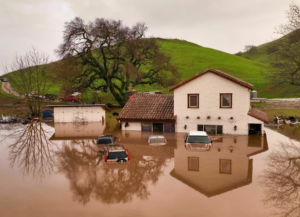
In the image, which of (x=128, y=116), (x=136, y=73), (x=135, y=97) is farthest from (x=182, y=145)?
(x=136, y=73)

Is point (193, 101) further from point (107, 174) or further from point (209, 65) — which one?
point (209, 65)

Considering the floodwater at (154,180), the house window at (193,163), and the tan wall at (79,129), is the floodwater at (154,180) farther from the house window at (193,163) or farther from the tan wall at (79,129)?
the tan wall at (79,129)

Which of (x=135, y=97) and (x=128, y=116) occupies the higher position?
(x=135, y=97)

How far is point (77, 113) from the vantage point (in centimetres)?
3906

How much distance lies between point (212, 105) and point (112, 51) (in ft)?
79.9

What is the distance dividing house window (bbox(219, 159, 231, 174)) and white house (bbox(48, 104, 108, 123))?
77.3 ft

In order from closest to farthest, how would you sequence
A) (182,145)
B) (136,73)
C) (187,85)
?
(182,145) → (187,85) → (136,73)

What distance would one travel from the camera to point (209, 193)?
550 inches

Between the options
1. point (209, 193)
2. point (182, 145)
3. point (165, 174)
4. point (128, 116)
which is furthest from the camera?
A: point (128, 116)

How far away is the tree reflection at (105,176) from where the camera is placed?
45.8 ft

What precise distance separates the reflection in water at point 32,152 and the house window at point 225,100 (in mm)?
17810

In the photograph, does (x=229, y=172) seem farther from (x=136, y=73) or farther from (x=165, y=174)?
(x=136, y=73)

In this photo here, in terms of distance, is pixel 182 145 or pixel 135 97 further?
pixel 135 97

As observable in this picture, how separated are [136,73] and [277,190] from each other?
1378 inches
